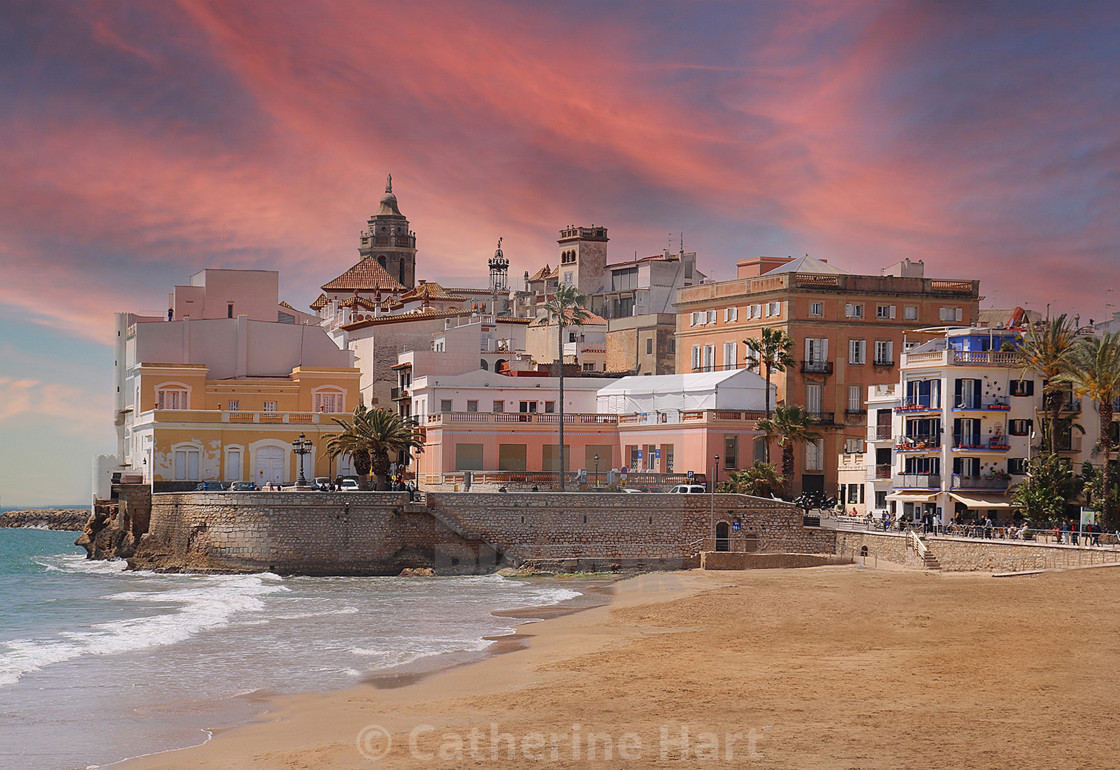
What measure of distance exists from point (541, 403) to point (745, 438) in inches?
502

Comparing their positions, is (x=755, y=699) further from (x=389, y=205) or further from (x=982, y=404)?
(x=389, y=205)

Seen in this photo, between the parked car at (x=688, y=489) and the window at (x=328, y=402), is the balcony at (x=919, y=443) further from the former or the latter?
the window at (x=328, y=402)

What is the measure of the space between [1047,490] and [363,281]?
67426 millimetres

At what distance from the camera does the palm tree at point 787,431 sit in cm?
6181

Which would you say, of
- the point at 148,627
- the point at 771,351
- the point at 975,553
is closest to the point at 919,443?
the point at 975,553

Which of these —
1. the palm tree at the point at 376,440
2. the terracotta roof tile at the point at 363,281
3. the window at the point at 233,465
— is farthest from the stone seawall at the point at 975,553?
the terracotta roof tile at the point at 363,281

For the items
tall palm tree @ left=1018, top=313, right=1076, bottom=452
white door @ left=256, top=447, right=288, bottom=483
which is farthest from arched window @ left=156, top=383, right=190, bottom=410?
tall palm tree @ left=1018, top=313, right=1076, bottom=452

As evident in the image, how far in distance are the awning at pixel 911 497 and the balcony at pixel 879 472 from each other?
246cm

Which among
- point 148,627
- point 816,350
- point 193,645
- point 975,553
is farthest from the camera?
point 816,350

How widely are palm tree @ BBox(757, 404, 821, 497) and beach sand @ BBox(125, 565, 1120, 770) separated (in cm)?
2338

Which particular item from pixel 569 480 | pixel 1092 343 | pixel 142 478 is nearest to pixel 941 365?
pixel 1092 343

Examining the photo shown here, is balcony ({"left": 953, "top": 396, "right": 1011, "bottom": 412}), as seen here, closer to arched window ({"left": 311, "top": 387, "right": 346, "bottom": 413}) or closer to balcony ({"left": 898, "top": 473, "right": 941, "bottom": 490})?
balcony ({"left": 898, "top": 473, "right": 941, "bottom": 490})

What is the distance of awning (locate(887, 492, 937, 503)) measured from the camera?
5550cm

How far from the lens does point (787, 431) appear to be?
6188 cm
